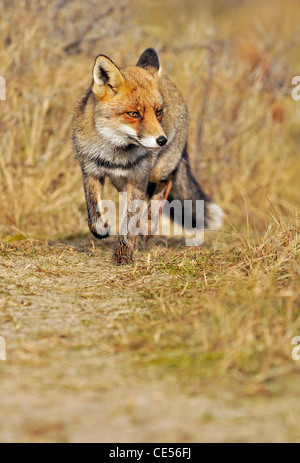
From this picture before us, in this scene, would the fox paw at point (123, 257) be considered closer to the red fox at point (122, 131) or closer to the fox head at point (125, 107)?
the red fox at point (122, 131)

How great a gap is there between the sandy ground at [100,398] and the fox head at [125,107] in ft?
5.31

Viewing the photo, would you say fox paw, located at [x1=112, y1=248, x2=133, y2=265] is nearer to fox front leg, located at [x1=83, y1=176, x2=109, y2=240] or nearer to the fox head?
fox front leg, located at [x1=83, y1=176, x2=109, y2=240]

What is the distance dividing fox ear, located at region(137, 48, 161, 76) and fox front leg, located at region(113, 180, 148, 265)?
1.02 metres

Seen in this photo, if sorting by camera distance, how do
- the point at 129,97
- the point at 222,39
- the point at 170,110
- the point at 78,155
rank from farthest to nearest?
the point at 222,39, the point at 170,110, the point at 78,155, the point at 129,97

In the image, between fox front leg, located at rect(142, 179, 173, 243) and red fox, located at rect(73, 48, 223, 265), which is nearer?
red fox, located at rect(73, 48, 223, 265)

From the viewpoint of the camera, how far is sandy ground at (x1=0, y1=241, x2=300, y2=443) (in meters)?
2.17

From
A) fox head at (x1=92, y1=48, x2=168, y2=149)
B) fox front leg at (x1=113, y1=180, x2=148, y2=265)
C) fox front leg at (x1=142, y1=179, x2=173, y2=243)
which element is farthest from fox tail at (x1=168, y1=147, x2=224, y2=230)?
fox head at (x1=92, y1=48, x2=168, y2=149)

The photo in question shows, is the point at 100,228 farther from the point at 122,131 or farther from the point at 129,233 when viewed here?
the point at 122,131

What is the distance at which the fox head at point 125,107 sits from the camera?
14.6 ft

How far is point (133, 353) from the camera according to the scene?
2.84 m

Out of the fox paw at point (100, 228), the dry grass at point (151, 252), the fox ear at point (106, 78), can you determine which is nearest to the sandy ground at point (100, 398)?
the dry grass at point (151, 252)

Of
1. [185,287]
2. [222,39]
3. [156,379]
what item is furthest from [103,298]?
[222,39]
